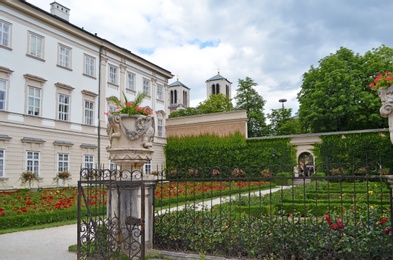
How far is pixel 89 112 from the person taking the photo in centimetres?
2561

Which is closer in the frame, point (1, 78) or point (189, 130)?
point (1, 78)

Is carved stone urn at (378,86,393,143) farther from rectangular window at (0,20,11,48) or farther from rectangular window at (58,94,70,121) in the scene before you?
rectangular window at (58,94,70,121)

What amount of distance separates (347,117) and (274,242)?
26.9 metres

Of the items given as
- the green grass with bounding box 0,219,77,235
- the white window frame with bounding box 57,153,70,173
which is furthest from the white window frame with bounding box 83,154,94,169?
the green grass with bounding box 0,219,77,235

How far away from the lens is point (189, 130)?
3222 cm

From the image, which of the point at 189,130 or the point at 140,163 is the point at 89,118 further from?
the point at 140,163

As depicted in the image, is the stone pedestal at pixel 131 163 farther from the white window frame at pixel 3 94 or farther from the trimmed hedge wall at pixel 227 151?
the trimmed hedge wall at pixel 227 151

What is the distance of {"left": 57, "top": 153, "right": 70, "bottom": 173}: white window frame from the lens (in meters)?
22.5

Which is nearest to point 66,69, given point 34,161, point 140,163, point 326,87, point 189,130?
point 34,161

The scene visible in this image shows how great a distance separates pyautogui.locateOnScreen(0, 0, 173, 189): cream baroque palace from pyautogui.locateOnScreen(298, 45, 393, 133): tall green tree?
1654 cm

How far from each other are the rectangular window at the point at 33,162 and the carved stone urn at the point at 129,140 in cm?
1596

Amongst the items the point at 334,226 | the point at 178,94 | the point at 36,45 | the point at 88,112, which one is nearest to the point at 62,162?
the point at 88,112

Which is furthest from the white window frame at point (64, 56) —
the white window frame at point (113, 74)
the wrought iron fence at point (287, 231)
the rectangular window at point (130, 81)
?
the wrought iron fence at point (287, 231)

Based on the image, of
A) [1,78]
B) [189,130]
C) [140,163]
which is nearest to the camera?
[140,163]
